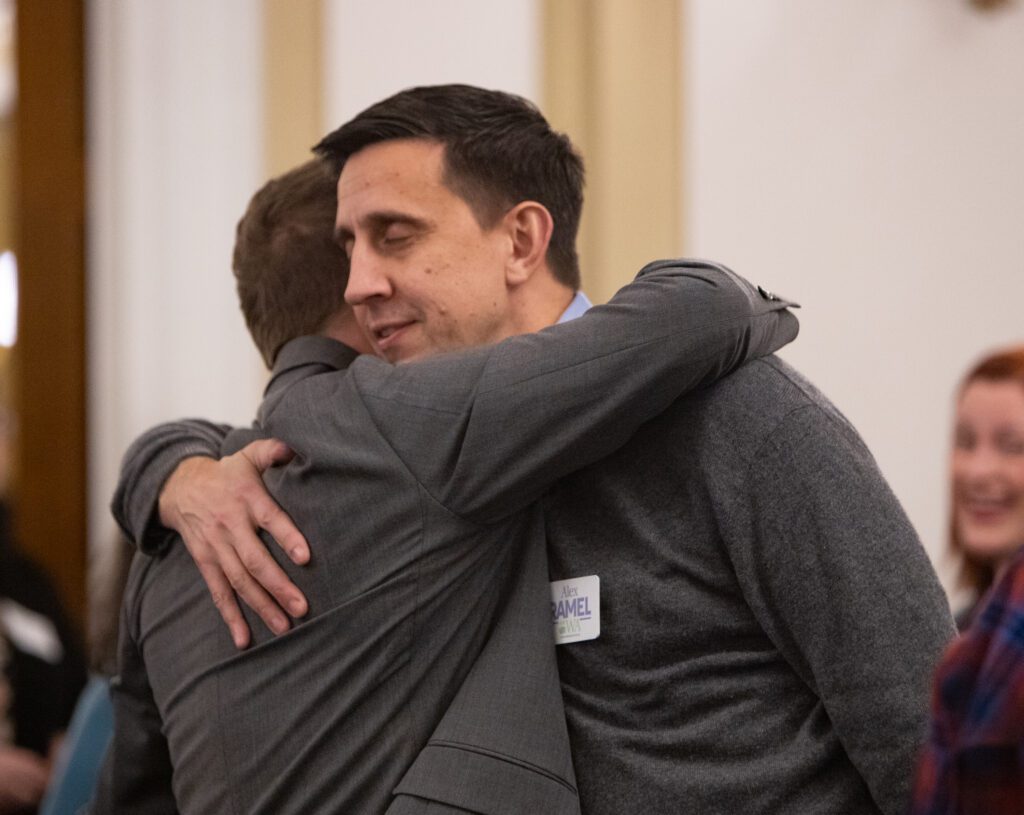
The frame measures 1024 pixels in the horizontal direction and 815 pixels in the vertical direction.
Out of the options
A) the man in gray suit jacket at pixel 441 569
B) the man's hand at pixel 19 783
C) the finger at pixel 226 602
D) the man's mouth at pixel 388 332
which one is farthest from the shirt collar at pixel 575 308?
the man's hand at pixel 19 783

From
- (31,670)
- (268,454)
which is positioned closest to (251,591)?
(268,454)

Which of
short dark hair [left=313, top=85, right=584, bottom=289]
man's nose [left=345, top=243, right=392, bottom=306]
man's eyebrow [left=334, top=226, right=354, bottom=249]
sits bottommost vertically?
man's nose [left=345, top=243, right=392, bottom=306]

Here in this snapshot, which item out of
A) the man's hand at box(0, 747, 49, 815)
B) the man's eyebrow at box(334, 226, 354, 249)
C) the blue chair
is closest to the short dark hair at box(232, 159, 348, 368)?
the man's eyebrow at box(334, 226, 354, 249)

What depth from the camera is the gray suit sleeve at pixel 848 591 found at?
47.2 inches

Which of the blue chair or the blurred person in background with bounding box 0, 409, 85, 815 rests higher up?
the blue chair

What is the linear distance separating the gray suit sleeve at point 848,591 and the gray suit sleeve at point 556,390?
0.12 m

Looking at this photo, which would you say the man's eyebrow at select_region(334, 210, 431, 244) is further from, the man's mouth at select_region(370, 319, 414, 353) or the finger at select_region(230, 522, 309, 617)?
the finger at select_region(230, 522, 309, 617)

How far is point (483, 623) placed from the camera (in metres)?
1.33

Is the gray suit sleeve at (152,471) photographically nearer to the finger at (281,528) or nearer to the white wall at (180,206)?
the finger at (281,528)

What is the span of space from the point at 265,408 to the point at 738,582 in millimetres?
610

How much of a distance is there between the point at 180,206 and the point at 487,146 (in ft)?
8.18

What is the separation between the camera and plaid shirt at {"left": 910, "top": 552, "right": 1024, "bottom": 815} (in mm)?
632

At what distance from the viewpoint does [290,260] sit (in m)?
1.82

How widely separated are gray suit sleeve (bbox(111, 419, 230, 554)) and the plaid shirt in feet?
3.61
